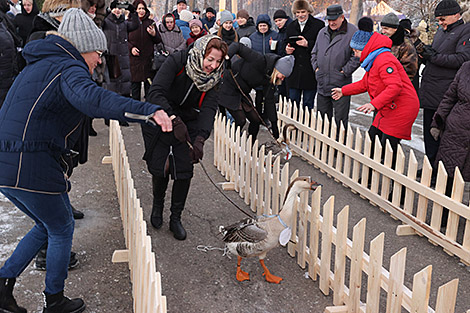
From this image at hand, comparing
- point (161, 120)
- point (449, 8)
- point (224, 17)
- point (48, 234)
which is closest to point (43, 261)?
point (48, 234)

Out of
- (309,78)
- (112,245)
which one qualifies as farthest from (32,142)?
(309,78)

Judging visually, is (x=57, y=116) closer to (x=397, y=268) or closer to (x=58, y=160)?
(x=58, y=160)

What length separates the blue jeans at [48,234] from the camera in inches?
110

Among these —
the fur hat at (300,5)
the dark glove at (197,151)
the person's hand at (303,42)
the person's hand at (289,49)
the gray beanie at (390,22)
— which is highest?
the fur hat at (300,5)

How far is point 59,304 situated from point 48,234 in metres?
0.50

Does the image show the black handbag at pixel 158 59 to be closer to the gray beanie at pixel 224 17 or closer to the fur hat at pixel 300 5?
the gray beanie at pixel 224 17

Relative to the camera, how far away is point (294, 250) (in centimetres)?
420

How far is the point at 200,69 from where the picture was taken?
383 centimetres

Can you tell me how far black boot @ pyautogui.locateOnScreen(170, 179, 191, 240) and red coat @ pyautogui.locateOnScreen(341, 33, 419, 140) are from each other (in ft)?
7.65

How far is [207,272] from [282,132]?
3771 millimetres

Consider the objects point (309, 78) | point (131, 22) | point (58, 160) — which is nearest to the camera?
point (58, 160)

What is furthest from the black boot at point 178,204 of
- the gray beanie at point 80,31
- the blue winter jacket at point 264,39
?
the blue winter jacket at point 264,39

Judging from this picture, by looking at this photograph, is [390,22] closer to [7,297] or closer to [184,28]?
[7,297]

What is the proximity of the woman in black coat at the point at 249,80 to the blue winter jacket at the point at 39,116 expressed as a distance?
3.45 meters
